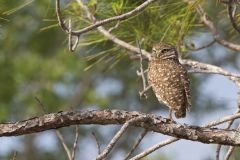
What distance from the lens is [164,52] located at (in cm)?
407

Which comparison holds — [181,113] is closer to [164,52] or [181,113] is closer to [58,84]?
[164,52]

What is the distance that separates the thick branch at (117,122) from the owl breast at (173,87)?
85cm

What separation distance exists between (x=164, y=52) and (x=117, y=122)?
1.29 m

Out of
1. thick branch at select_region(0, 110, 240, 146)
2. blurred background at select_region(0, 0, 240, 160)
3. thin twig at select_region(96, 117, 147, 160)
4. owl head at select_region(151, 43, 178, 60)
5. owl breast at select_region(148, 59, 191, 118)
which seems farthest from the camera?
blurred background at select_region(0, 0, 240, 160)

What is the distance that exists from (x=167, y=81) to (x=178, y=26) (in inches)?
19.3

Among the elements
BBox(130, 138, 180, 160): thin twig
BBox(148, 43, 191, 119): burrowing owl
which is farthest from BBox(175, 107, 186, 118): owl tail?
BBox(130, 138, 180, 160): thin twig

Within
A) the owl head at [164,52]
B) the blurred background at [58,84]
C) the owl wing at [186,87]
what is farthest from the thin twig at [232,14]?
the blurred background at [58,84]

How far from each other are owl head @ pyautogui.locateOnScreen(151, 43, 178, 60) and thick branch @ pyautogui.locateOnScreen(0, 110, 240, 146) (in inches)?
47.4

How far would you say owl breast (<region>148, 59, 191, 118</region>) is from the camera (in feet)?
12.3

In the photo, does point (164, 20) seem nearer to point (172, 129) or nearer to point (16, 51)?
point (172, 129)

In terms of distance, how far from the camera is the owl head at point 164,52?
407 cm

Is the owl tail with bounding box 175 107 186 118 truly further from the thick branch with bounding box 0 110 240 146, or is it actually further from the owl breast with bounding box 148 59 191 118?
the thick branch with bounding box 0 110 240 146

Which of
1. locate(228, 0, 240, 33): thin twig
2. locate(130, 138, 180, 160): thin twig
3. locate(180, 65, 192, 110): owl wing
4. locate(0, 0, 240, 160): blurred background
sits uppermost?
locate(228, 0, 240, 33): thin twig

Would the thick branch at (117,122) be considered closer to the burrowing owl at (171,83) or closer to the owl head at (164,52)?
the burrowing owl at (171,83)
